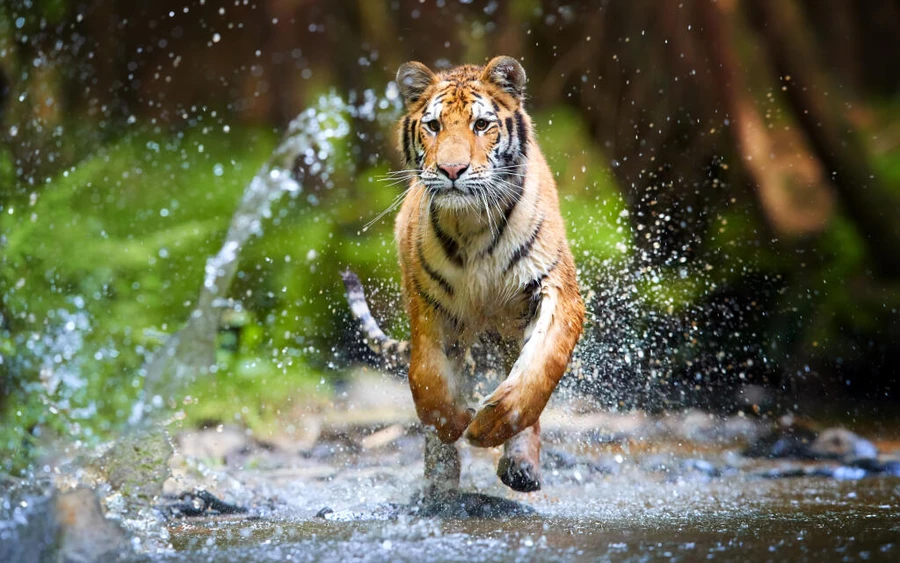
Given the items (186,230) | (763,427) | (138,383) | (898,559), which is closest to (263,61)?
(186,230)

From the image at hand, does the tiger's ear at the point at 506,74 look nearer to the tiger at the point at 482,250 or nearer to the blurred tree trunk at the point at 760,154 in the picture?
the tiger at the point at 482,250

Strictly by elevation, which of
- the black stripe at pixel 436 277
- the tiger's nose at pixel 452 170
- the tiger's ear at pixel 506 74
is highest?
the tiger's ear at pixel 506 74

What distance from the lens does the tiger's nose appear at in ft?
10.6

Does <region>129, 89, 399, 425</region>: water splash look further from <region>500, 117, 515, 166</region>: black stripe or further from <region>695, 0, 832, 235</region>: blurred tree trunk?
<region>500, 117, 515, 166</region>: black stripe

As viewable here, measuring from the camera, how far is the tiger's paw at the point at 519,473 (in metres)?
3.61

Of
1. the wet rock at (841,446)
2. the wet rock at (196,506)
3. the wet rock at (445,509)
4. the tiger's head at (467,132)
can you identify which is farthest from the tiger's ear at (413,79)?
the wet rock at (841,446)

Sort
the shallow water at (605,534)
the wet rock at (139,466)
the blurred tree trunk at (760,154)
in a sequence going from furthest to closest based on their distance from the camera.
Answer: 1. the blurred tree trunk at (760,154)
2. the wet rock at (139,466)
3. the shallow water at (605,534)

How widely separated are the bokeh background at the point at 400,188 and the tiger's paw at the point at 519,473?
1533 millimetres

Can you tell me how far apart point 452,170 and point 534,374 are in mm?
747

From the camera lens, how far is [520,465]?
143 inches

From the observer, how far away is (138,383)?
19.3 feet

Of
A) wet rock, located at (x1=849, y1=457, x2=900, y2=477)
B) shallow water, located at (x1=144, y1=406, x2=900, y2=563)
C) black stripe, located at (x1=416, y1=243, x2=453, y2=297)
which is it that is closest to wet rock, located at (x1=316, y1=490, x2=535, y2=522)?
shallow water, located at (x1=144, y1=406, x2=900, y2=563)

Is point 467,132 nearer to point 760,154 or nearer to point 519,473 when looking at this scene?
point 519,473

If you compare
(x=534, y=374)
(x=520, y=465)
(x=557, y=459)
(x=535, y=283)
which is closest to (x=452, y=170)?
(x=535, y=283)
